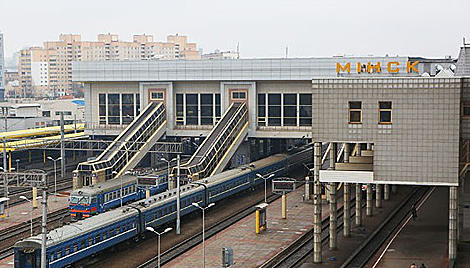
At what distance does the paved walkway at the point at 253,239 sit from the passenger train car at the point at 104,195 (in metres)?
12.6

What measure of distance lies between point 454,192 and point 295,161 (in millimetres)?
55160

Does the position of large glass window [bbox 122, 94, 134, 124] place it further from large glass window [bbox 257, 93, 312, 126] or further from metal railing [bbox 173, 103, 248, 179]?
large glass window [bbox 257, 93, 312, 126]

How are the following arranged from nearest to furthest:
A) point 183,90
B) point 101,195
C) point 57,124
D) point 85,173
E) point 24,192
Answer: point 101,195
point 85,173
point 24,192
point 183,90
point 57,124

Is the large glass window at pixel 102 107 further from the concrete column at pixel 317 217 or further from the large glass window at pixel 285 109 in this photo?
the concrete column at pixel 317 217

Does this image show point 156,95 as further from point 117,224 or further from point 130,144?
point 117,224

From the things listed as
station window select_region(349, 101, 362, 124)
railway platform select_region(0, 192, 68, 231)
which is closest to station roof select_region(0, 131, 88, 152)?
railway platform select_region(0, 192, 68, 231)

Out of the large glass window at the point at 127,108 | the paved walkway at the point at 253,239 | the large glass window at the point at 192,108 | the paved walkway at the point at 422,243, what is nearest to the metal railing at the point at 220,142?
the large glass window at the point at 192,108

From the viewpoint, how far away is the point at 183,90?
95.9 metres

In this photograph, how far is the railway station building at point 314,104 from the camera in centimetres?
4494

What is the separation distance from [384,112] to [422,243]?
517 inches

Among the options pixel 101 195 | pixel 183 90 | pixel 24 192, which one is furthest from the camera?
pixel 183 90

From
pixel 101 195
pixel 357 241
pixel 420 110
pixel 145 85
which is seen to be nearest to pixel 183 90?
pixel 145 85

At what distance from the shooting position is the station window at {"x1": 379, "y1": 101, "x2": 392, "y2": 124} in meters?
45.4

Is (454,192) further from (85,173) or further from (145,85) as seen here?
(145,85)
